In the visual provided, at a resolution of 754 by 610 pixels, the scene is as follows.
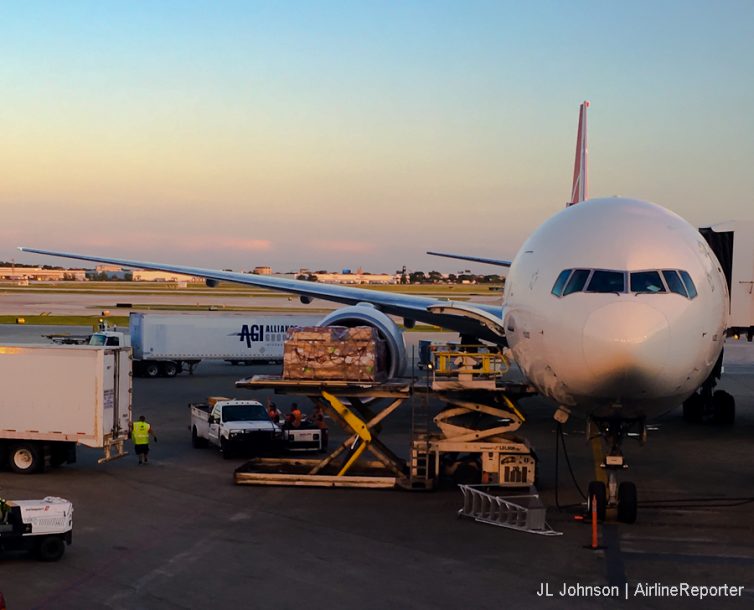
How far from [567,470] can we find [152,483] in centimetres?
909

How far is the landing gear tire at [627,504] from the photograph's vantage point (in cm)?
1630

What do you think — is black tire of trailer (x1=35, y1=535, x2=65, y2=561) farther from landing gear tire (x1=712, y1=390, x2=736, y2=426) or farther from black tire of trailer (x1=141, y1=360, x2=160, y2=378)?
black tire of trailer (x1=141, y1=360, x2=160, y2=378)

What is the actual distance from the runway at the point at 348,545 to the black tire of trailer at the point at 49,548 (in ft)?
0.60

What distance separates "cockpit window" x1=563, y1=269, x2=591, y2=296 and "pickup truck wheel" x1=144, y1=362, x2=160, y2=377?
32214 mm

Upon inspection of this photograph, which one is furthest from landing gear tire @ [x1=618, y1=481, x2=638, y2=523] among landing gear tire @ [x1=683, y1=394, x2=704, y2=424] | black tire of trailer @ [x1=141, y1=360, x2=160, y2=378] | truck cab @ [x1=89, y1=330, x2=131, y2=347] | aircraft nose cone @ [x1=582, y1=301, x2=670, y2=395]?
black tire of trailer @ [x1=141, y1=360, x2=160, y2=378]

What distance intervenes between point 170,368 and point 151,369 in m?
0.84

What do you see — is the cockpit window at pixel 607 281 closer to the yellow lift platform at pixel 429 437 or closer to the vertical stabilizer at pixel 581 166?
the yellow lift platform at pixel 429 437

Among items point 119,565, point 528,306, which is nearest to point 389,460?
point 528,306

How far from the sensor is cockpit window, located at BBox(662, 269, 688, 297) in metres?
14.2

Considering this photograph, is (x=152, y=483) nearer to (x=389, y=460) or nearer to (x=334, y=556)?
(x=389, y=460)

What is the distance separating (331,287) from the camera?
30.0 meters

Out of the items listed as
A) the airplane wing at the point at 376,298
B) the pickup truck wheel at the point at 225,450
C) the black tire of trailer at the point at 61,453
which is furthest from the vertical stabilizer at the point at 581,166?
the black tire of trailer at the point at 61,453

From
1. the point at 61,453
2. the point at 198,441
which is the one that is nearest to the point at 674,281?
the point at 61,453

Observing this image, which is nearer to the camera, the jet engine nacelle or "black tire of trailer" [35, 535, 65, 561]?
"black tire of trailer" [35, 535, 65, 561]
